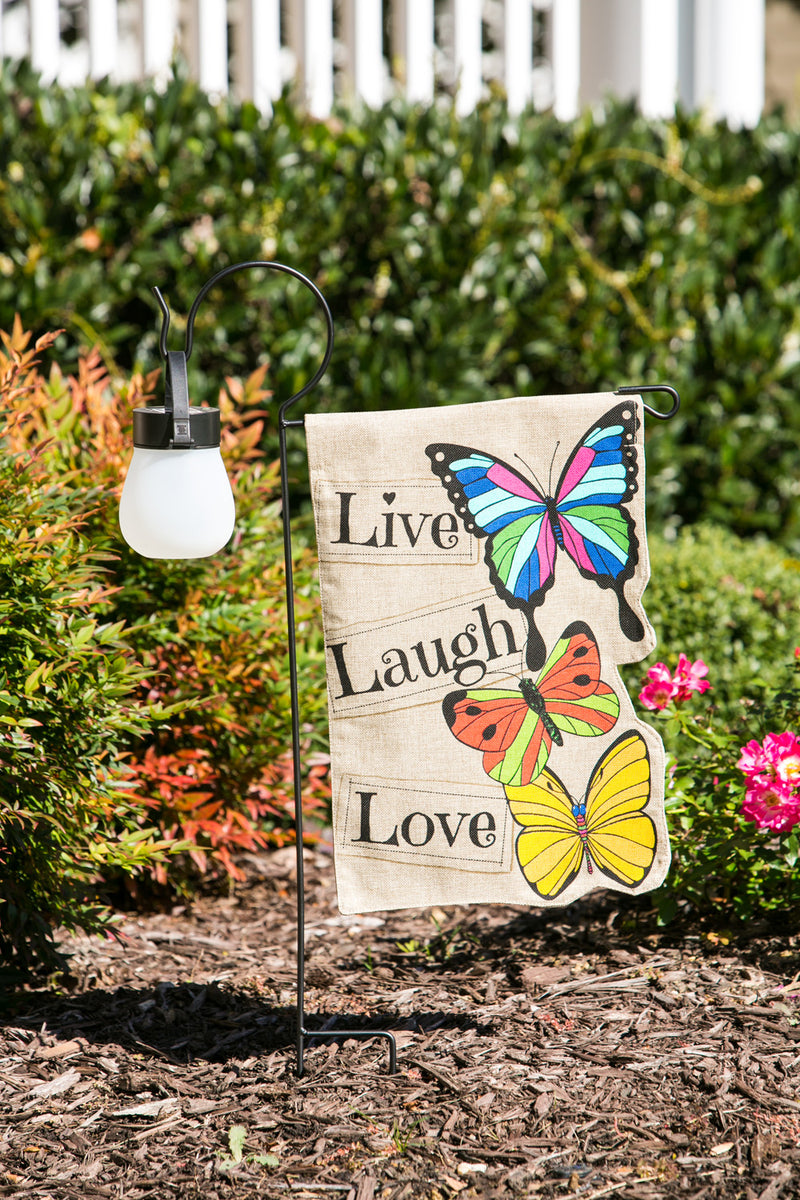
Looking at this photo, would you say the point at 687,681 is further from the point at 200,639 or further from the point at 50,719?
the point at 50,719

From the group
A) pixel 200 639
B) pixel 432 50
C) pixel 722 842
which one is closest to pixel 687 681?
pixel 722 842

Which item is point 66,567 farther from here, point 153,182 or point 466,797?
point 153,182

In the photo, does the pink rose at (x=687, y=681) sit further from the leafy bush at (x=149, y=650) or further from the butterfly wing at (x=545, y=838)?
the leafy bush at (x=149, y=650)

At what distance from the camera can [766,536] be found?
→ 5898 millimetres

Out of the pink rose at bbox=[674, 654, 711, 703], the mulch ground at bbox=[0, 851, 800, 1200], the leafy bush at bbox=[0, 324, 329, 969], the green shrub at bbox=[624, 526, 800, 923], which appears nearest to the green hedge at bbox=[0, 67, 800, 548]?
the green shrub at bbox=[624, 526, 800, 923]

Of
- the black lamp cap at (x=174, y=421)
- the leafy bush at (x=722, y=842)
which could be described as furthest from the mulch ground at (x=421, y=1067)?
the black lamp cap at (x=174, y=421)

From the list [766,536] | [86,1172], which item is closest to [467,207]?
[766,536]

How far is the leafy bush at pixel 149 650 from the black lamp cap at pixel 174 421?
473mm

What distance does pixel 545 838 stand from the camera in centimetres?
237

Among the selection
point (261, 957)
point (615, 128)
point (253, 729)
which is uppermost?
point (615, 128)

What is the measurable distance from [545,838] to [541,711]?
0.28m

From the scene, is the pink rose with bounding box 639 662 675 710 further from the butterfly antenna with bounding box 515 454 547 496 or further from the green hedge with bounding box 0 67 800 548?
the green hedge with bounding box 0 67 800 548

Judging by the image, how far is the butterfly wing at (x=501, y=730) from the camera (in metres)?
2.35

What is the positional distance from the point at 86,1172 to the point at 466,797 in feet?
3.43
